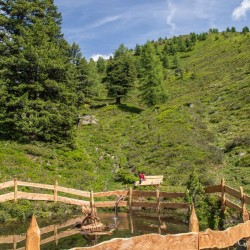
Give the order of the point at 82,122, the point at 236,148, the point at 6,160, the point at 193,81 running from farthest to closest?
the point at 193,81, the point at 82,122, the point at 236,148, the point at 6,160

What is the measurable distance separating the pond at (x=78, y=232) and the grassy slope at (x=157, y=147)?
5936 mm

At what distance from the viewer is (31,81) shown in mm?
31297

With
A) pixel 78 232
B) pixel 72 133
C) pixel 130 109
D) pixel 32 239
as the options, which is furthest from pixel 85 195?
pixel 130 109

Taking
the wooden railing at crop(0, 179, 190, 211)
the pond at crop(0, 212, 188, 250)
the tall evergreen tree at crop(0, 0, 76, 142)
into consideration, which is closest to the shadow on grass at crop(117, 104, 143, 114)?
the tall evergreen tree at crop(0, 0, 76, 142)

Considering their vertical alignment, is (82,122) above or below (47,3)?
below

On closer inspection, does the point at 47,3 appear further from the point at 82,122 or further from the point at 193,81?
the point at 193,81

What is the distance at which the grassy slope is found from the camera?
25.7 metres

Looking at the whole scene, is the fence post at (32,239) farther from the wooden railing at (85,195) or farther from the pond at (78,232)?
the wooden railing at (85,195)

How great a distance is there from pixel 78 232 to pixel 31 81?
1884cm

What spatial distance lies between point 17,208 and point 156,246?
1548cm

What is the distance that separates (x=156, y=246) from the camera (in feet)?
15.5

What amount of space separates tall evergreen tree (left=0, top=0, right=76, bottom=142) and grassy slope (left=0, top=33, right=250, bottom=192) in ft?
6.33

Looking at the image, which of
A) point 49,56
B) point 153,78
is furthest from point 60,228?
point 153,78

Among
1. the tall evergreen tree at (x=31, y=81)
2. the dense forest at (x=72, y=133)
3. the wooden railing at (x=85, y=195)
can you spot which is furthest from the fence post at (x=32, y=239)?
the tall evergreen tree at (x=31, y=81)
